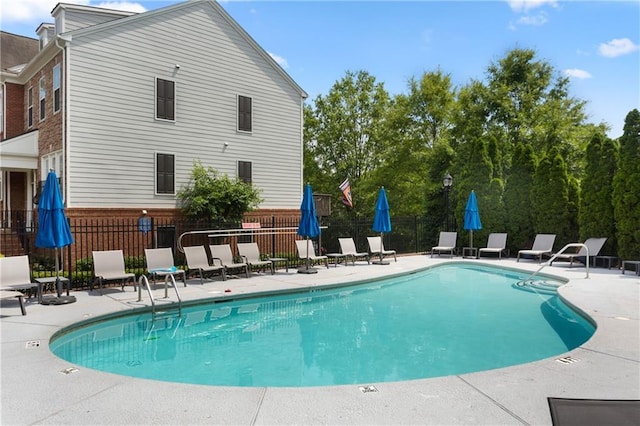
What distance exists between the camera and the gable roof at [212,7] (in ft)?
46.8

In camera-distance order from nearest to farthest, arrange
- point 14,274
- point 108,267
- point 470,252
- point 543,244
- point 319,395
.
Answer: point 319,395
point 14,274
point 108,267
point 543,244
point 470,252

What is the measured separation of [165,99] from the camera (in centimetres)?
1619

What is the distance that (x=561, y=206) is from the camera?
16.9 metres

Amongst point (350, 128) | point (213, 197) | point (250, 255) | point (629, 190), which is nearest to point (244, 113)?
point (213, 197)

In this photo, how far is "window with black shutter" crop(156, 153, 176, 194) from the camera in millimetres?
15922

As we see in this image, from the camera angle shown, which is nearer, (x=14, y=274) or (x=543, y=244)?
(x=14, y=274)

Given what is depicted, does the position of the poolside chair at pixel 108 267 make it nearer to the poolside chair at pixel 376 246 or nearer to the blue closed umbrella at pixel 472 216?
the poolside chair at pixel 376 246

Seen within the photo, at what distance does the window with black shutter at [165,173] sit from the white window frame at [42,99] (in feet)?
14.7

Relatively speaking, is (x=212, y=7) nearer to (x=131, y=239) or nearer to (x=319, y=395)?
(x=131, y=239)

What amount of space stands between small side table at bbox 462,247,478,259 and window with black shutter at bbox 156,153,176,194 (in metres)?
11.6

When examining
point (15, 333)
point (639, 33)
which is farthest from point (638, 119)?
point (15, 333)

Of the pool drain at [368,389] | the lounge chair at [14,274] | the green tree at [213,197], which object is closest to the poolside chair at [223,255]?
the green tree at [213,197]

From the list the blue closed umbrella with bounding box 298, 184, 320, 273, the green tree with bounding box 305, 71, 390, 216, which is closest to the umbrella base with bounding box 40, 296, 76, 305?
the blue closed umbrella with bounding box 298, 184, 320, 273

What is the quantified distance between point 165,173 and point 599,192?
14900 mm
